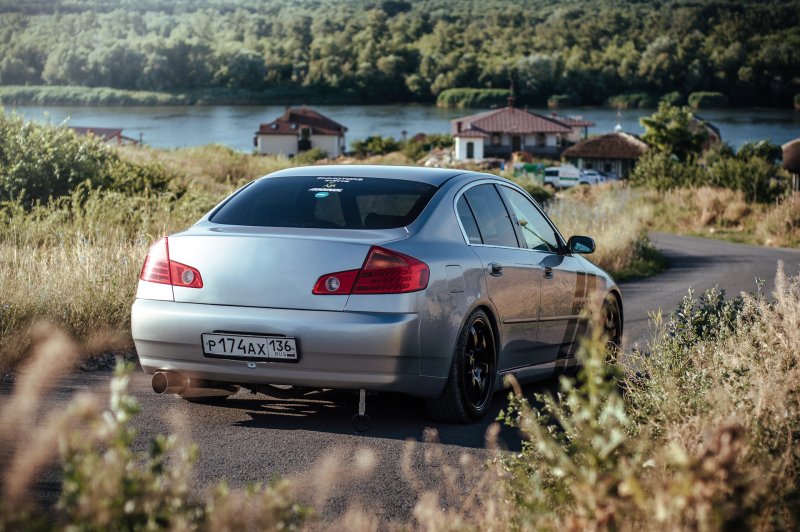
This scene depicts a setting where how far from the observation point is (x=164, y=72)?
165875 mm

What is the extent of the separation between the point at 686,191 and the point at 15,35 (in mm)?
85690

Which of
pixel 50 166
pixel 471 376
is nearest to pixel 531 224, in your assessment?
pixel 471 376

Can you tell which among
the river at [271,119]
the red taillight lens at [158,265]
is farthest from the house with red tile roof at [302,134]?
the red taillight lens at [158,265]

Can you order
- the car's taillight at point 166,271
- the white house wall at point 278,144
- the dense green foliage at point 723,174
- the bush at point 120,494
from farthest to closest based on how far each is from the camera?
the white house wall at point 278,144, the dense green foliage at point 723,174, the car's taillight at point 166,271, the bush at point 120,494

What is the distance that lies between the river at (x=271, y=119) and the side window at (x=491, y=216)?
368ft

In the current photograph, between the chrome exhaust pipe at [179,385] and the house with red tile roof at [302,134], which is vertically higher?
the chrome exhaust pipe at [179,385]

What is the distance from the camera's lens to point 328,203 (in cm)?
697

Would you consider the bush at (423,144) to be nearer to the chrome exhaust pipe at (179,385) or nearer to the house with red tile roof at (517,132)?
the house with red tile roof at (517,132)

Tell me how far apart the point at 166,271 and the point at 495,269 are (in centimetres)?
207

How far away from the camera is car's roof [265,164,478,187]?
7367mm

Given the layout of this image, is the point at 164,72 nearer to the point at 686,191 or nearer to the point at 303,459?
the point at 686,191

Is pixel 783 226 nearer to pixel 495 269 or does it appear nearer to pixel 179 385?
pixel 495 269

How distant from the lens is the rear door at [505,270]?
7.23 metres

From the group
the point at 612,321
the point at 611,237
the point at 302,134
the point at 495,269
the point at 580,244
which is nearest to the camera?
the point at 495,269
